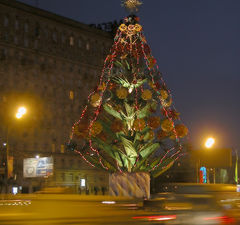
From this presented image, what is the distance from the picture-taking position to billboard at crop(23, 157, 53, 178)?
44438 mm

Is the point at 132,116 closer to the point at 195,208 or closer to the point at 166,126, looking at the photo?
the point at 166,126

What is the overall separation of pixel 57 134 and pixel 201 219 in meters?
83.4

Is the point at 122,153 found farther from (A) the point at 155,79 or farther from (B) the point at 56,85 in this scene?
(B) the point at 56,85

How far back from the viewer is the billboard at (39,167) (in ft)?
146

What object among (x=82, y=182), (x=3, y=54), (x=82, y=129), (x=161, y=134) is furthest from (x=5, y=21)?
(x=161, y=134)

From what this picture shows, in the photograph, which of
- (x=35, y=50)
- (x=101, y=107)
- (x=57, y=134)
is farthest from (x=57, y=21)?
(x=101, y=107)

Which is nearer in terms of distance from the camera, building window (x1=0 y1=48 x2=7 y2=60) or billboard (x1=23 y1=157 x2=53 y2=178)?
billboard (x1=23 y1=157 x2=53 y2=178)

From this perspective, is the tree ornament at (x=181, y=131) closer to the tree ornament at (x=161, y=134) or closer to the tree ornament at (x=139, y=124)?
the tree ornament at (x=161, y=134)

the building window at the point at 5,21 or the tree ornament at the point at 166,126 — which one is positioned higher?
the building window at the point at 5,21

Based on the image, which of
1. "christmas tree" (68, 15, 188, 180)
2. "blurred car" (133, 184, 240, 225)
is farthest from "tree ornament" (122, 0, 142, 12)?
"blurred car" (133, 184, 240, 225)

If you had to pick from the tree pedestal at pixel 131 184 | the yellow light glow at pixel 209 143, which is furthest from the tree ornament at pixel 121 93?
the yellow light glow at pixel 209 143

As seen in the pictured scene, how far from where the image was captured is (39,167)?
46281mm

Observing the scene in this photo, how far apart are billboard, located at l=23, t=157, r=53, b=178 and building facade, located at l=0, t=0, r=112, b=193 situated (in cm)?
3465

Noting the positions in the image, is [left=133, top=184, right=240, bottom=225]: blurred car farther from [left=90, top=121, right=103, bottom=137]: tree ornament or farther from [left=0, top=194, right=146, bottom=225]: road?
[left=90, top=121, right=103, bottom=137]: tree ornament
